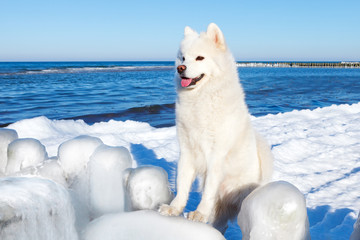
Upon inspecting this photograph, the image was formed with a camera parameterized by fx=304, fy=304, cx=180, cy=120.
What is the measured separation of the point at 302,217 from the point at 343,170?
127 inches

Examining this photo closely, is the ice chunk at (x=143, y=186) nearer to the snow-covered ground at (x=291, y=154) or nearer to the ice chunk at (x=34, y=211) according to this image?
the snow-covered ground at (x=291, y=154)

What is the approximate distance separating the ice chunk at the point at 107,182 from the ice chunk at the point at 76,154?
4.1 inches

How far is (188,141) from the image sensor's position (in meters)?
2.60

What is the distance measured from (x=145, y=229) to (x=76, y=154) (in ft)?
2.64

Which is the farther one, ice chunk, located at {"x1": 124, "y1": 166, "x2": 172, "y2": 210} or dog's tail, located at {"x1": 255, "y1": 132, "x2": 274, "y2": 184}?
dog's tail, located at {"x1": 255, "y1": 132, "x2": 274, "y2": 184}

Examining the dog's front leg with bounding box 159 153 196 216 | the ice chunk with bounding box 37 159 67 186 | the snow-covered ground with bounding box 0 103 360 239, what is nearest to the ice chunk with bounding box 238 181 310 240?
the snow-covered ground with bounding box 0 103 360 239

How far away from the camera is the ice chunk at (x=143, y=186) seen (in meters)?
1.97

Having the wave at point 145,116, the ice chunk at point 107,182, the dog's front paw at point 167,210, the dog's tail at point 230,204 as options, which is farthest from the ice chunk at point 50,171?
the wave at point 145,116

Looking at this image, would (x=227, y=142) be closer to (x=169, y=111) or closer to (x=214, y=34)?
(x=214, y=34)

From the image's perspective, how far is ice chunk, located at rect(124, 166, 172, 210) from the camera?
197cm

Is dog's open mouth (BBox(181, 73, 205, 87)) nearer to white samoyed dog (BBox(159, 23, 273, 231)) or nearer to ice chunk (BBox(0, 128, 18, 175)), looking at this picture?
white samoyed dog (BBox(159, 23, 273, 231))

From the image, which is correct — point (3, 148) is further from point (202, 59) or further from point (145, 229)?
point (202, 59)

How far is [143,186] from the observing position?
1980 mm

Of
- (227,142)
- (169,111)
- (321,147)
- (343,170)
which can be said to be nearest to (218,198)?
(227,142)
